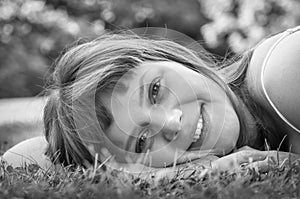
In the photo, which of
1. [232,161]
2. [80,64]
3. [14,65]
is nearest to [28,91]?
[14,65]

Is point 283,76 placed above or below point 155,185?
above

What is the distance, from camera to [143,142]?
2.12 m

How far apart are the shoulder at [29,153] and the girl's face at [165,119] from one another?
1.38ft

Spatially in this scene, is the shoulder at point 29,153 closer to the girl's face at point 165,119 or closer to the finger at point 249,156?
the girl's face at point 165,119

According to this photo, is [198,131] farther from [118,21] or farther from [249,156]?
[118,21]

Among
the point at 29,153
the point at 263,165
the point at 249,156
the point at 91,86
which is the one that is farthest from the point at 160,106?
the point at 29,153

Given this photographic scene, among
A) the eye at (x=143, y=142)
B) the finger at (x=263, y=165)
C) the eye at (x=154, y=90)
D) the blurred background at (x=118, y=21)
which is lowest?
the blurred background at (x=118, y=21)

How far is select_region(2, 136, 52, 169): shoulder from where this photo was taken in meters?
2.37

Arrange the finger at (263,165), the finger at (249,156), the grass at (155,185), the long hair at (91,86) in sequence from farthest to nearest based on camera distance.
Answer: the long hair at (91,86)
the finger at (249,156)
the finger at (263,165)
the grass at (155,185)

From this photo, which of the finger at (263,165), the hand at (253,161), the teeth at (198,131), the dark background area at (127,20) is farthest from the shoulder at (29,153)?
the dark background area at (127,20)

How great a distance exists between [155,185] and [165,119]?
1.86 ft

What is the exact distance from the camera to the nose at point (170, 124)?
2.04 m

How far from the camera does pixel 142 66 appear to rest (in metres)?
2.27

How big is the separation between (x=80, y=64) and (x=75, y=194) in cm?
99
